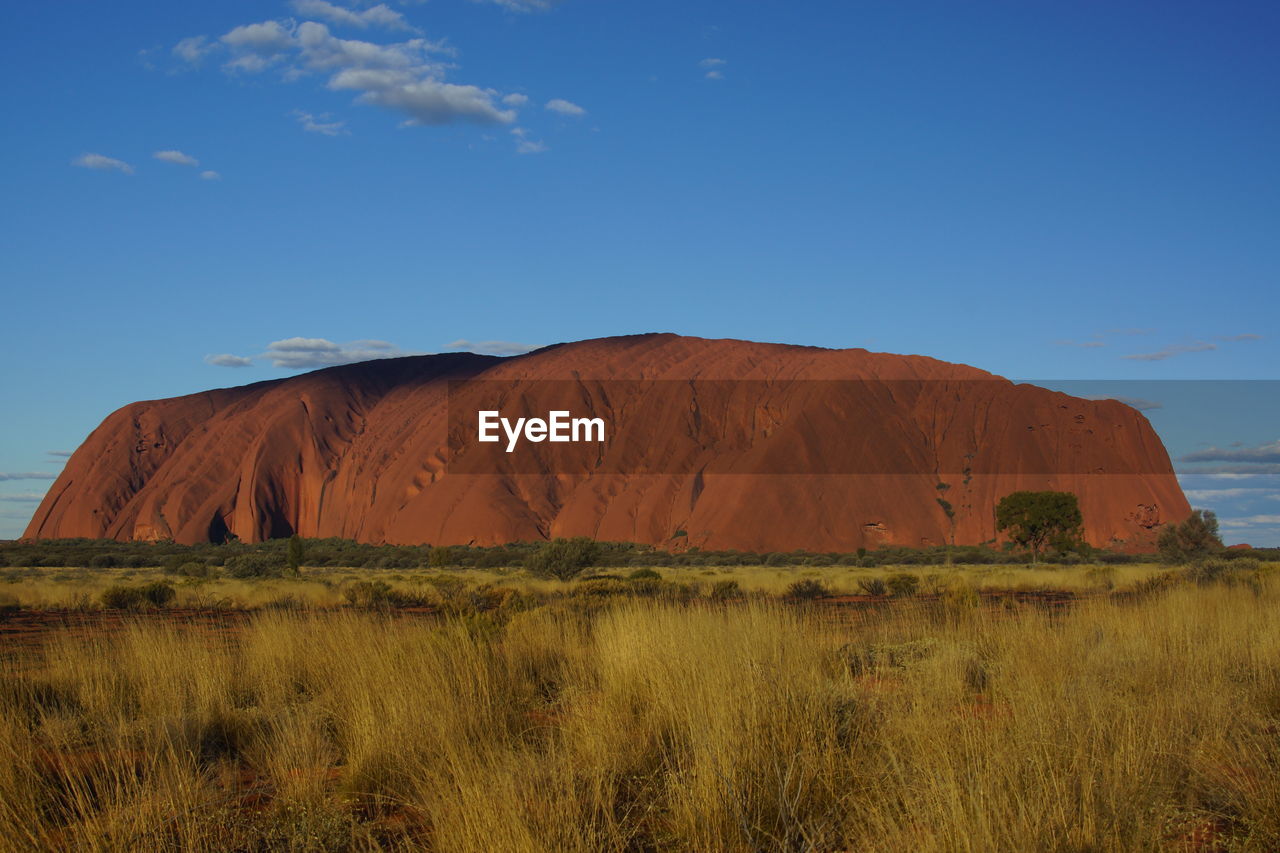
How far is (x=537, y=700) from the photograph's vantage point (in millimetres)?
7316

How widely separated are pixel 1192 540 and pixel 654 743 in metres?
45.7

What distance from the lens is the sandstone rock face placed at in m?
71.1

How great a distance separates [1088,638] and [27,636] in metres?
13.5

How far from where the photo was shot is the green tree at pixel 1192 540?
137 feet

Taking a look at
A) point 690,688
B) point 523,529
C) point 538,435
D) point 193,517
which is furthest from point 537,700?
point 193,517

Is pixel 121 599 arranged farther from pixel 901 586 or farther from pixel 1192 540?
pixel 1192 540

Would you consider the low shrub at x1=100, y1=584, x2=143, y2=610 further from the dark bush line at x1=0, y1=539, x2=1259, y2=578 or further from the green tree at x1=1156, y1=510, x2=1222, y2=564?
the green tree at x1=1156, y1=510, x2=1222, y2=564

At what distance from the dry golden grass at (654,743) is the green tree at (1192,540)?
129 feet

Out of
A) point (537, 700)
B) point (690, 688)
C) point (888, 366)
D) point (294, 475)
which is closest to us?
point (690, 688)

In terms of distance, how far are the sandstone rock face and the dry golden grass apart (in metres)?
60.8

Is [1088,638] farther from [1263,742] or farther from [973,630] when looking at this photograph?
[1263,742]

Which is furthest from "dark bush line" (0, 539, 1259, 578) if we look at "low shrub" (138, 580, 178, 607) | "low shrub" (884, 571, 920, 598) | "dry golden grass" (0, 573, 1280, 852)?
"dry golden grass" (0, 573, 1280, 852)

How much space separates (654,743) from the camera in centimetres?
522

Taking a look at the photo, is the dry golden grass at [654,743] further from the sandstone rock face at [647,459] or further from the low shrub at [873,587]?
the sandstone rock face at [647,459]
